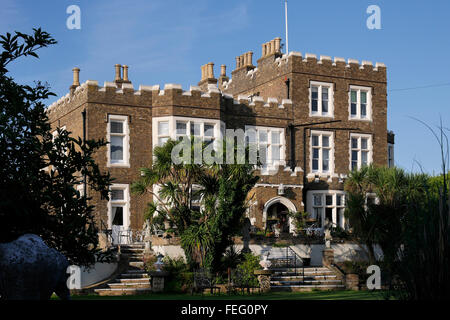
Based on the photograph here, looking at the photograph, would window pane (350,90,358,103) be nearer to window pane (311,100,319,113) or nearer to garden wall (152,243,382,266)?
window pane (311,100,319,113)

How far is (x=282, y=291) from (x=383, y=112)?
51.7 feet

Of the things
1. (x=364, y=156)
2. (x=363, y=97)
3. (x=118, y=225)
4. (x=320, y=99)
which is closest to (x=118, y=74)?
(x=118, y=225)

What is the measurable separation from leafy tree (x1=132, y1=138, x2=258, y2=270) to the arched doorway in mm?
6436

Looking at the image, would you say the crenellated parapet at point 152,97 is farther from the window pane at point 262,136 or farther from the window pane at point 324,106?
the window pane at point 324,106

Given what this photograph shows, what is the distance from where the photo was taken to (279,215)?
3178 cm

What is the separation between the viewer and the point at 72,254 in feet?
44.9

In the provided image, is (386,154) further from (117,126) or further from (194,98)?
(117,126)

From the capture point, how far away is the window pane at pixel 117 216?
2873 centimetres

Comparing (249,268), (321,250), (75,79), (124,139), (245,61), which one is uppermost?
(245,61)

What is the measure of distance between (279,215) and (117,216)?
26.2 ft

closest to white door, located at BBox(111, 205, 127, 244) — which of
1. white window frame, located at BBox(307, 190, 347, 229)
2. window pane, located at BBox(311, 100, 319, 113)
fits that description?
white window frame, located at BBox(307, 190, 347, 229)

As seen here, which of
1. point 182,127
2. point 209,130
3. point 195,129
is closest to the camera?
point 182,127

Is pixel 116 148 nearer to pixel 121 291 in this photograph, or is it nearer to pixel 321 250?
pixel 121 291


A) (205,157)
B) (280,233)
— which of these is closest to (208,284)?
(205,157)
